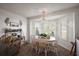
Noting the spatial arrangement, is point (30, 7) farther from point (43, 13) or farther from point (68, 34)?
point (68, 34)

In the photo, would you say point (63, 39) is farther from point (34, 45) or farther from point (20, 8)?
point (20, 8)

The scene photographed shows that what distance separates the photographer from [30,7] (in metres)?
2.74

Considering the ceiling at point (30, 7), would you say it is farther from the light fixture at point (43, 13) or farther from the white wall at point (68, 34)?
the white wall at point (68, 34)

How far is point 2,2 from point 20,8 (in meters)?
0.41

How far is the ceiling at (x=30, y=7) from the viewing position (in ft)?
8.88

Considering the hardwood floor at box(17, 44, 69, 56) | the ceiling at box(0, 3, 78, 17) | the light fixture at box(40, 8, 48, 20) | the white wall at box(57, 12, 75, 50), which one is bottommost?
the hardwood floor at box(17, 44, 69, 56)

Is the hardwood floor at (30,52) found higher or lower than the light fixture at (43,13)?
lower

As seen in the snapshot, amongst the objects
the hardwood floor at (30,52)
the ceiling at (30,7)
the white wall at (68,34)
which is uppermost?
the ceiling at (30,7)

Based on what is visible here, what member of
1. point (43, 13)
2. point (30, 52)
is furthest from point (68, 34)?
point (30, 52)

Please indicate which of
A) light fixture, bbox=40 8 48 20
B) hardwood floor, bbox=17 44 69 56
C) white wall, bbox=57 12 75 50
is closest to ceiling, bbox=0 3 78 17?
light fixture, bbox=40 8 48 20

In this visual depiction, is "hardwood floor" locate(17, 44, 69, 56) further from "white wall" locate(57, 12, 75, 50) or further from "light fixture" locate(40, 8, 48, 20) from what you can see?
"light fixture" locate(40, 8, 48, 20)

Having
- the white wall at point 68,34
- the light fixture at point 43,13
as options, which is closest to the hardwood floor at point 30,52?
the white wall at point 68,34

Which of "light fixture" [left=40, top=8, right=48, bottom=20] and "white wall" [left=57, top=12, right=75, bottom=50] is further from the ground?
"light fixture" [left=40, top=8, right=48, bottom=20]

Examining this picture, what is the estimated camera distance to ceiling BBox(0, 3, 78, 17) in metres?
2.71
